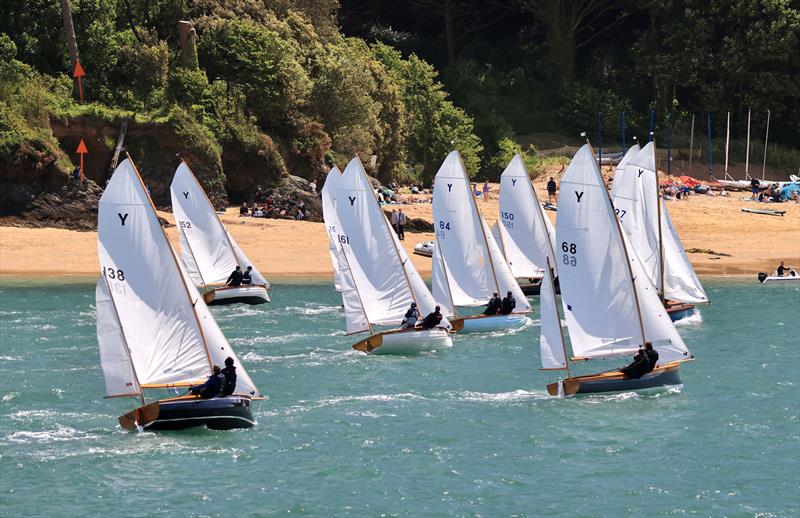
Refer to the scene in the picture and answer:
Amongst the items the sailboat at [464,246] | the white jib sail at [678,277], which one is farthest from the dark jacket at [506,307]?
the white jib sail at [678,277]

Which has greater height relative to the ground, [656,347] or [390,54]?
[390,54]

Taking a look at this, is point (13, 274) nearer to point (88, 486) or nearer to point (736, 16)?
point (88, 486)

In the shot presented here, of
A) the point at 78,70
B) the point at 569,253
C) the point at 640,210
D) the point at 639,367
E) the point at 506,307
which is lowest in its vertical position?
the point at 639,367

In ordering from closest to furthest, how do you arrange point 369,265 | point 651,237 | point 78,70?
1. point 369,265
2. point 651,237
3. point 78,70

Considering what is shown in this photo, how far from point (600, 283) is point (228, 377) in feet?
41.9

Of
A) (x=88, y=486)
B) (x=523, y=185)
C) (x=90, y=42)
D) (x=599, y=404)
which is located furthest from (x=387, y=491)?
(x=90, y=42)

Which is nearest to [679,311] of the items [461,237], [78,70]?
[461,237]

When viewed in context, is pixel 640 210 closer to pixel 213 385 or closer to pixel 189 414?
pixel 213 385

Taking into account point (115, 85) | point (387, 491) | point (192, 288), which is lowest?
point (387, 491)

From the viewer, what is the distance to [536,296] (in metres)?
64.8

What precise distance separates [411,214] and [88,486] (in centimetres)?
4930

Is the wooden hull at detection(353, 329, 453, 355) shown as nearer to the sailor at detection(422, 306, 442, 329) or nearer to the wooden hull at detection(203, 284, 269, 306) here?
the sailor at detection(422, 306, 442, 329)

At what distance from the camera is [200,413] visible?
3781 cm

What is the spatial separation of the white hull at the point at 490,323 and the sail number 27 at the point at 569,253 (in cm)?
1015
